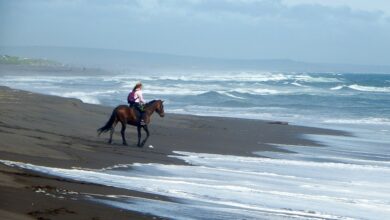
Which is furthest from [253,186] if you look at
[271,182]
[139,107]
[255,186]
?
[139,107]

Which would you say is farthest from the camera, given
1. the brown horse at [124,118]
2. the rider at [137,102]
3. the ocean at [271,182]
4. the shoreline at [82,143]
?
the rider at [137,102]

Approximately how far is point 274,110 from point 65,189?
103ft

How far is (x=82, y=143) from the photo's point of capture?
17875mm

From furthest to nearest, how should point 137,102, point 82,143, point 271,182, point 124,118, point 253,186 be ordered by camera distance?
1. point 137,102
2. point 124,118
3. point 82,143
4. point 271,182
5. point 253,186

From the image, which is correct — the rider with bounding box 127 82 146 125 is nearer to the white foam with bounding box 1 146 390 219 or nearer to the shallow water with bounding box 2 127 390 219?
the shallow water with bounding box 2 127 390 219

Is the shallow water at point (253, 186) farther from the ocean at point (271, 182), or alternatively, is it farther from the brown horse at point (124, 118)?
the brown horse at point (124, 118)

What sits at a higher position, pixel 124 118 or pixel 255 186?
pixel 124 118

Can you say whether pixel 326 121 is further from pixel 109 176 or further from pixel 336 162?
pixel 109 176

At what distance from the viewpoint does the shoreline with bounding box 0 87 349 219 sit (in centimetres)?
927

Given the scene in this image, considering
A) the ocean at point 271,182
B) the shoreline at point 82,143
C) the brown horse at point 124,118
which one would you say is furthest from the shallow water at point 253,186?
the brown horse at point 124,118

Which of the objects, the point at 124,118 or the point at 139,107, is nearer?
the point at 124,118

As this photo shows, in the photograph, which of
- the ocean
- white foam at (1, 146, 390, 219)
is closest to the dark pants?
the ocean

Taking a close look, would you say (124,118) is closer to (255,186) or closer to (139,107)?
(139,107)

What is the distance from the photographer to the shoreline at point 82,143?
927cm
